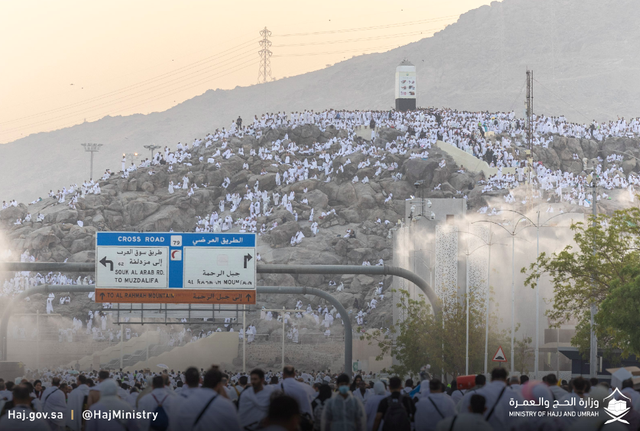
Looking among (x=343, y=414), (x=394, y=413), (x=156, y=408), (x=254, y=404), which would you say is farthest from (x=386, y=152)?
(x=343, y=414)

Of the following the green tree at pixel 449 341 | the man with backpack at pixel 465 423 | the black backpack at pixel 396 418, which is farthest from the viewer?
the green tree at pixel 449 341

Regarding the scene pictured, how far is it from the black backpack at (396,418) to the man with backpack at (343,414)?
2.75 feet

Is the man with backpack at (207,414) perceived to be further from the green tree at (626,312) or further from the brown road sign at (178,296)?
the brown road sign at (178,296)

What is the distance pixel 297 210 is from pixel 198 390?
7910cm

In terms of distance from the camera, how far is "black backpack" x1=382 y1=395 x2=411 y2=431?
1258cm

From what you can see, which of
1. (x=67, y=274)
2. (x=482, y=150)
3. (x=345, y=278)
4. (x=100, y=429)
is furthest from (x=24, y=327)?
(x=100, y=429)

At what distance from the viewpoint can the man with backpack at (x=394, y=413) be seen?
12586 mm

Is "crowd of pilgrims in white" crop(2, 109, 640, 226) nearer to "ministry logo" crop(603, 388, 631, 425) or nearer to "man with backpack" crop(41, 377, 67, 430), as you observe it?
"ministry logo" crop(603, 388, 631, 425)

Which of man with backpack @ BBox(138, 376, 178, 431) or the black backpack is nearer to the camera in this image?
man with backpack @ BBox(138, 376, 178, 431)

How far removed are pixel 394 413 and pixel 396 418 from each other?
0.30 ft

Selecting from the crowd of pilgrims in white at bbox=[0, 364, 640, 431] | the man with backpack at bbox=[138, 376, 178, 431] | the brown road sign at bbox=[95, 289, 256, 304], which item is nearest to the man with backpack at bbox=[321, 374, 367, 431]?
the crowd of pilgrims in white at bbox=[0, 364, 640, 431]

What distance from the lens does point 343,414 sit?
11.7 meters

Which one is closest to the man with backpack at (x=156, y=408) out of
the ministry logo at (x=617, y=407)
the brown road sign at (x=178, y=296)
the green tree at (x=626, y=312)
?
the ministry logo at (x=617, y=407)

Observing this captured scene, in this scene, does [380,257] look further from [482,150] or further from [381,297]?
[482,150]
